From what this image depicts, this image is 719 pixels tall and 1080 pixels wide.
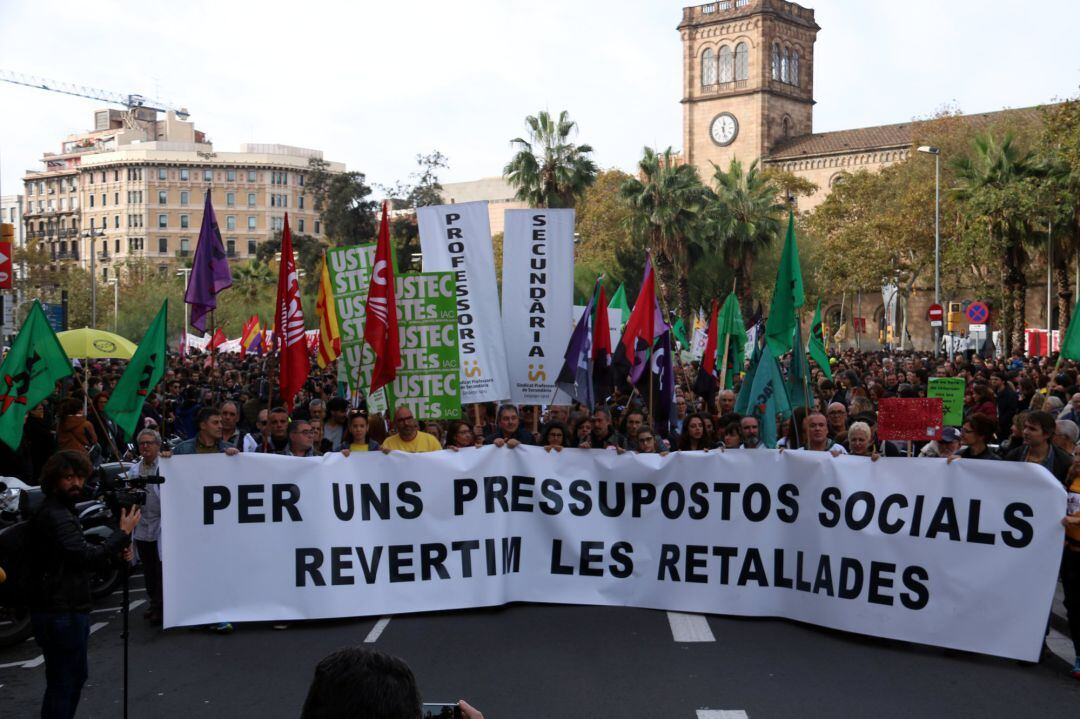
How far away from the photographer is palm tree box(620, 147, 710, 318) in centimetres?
4981

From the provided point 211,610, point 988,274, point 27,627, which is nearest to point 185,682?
point 211,610

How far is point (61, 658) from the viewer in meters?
6.04

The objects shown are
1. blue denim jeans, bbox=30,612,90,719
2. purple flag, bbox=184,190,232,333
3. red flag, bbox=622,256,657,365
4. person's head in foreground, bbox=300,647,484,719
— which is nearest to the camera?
person's head in foreground, bbox=300,647,484,719

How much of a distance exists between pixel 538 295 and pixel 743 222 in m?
40.7

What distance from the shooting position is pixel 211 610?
894 centimetres

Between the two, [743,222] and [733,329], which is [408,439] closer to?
[733,329]

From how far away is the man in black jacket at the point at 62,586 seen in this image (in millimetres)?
6031

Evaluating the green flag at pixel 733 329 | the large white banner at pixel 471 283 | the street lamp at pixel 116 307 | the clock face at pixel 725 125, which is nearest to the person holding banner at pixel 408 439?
the large white banner at pixel 471 283

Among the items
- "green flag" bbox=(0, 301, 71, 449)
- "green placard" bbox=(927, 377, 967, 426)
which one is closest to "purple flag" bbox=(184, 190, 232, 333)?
"green flag" bbox=(0, 301, 71, 449)

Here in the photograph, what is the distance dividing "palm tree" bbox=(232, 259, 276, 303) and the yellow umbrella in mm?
64860

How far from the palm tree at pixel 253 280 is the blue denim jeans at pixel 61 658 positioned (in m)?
76.3

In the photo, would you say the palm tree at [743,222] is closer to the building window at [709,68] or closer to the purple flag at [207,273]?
the purple flag at [207,273]

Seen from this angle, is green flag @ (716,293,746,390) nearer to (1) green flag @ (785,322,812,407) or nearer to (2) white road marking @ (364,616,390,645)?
(1) green flag @ (785,322,812,407)

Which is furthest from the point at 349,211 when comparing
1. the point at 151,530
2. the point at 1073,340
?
the point at 151,530
